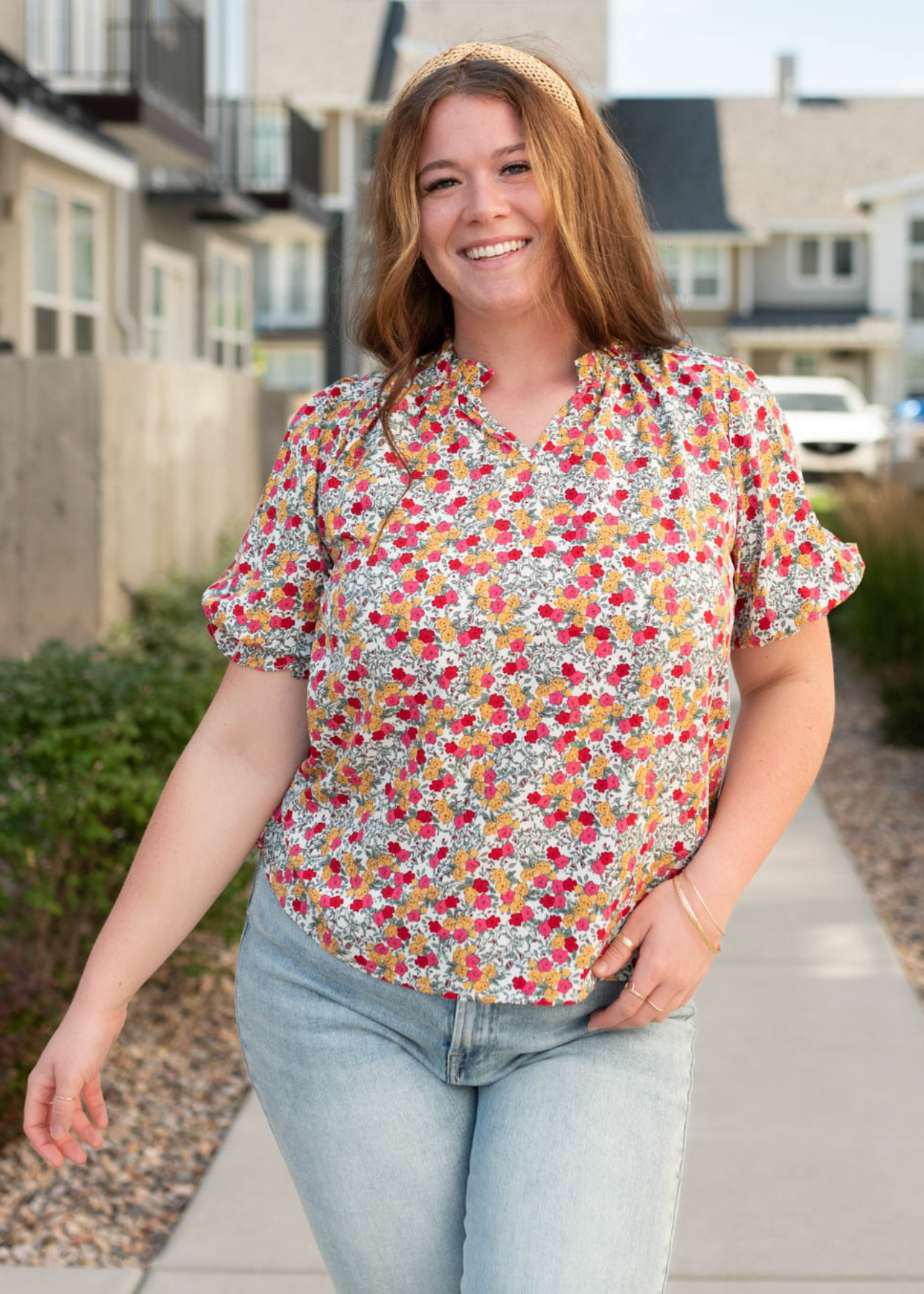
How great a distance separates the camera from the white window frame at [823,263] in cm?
4128

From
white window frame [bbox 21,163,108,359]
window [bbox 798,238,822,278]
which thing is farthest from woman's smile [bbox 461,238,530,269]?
window [bbox 798,238,822,278]

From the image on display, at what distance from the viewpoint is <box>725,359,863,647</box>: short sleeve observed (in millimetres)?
1953

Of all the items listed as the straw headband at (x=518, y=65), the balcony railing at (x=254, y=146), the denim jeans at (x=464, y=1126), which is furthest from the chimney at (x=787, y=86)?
the denim jeans at (x=464, y=1126)

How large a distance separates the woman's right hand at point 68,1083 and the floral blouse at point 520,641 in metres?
0.29

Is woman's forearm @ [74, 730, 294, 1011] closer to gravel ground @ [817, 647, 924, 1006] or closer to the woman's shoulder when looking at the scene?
the woman's shoulder

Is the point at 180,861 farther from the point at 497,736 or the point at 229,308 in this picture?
the point at 229,308

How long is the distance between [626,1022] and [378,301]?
38.3 inches

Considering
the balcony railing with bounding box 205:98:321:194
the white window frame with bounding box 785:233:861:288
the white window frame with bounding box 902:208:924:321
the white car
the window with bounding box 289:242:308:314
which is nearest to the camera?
the balcony railing with bounding box 205:98:321:194

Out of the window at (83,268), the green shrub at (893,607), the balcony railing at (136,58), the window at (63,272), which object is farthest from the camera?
the window at (83,268)

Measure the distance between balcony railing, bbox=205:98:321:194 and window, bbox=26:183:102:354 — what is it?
3680mm

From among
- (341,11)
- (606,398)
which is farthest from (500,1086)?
(341,11)

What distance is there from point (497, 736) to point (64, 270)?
40.2 ft

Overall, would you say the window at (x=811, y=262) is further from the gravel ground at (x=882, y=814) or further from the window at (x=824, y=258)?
the gravel ground at (x=882, y=814)

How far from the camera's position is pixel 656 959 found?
A: 6.15 ft
